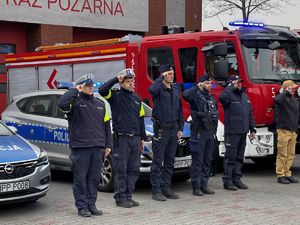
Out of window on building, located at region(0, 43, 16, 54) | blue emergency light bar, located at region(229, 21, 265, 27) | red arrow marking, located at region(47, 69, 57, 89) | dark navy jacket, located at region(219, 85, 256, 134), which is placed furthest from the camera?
window on building, located at region(0, 43, 16, 54)

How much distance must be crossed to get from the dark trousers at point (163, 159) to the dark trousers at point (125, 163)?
36 centimetres

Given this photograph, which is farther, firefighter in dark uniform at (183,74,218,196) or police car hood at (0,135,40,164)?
firefighter in dark uniform at (183,74,218,196)

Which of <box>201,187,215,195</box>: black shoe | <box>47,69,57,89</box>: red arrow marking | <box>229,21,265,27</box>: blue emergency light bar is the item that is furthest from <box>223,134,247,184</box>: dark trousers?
<box>47,69,57,89</box>: red arrow marking

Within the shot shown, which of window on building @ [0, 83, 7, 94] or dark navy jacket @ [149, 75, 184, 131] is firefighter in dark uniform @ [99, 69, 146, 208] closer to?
dark navy jacket @ [149, 75, 184, 131]

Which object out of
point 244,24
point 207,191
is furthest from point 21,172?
point 244,24

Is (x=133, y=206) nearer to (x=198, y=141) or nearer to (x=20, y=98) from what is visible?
(x=198, y=141)

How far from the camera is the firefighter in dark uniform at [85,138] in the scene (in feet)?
21.1

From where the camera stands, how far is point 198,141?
7.85 meters

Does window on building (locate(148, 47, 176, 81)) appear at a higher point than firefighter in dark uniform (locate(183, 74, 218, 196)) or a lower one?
higher

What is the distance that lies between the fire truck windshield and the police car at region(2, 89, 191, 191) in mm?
1649

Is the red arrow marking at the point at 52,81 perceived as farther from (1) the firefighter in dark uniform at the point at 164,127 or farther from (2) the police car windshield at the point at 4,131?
(1) the firefighter in dark uniform at the point at 164,127

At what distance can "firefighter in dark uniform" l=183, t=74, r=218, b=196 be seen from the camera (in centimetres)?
784

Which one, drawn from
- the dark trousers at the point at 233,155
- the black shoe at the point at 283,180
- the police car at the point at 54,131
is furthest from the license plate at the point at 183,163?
the black shoe at the point at 283,180

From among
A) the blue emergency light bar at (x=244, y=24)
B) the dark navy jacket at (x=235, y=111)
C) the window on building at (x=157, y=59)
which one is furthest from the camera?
the window on building at (x=157, y=59)
